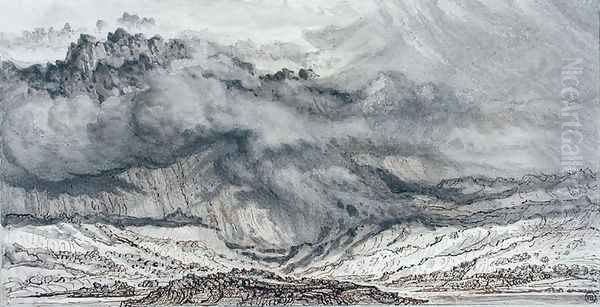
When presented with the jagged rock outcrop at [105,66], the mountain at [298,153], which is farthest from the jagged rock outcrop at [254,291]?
the jagged rock outcrop at [105,66]

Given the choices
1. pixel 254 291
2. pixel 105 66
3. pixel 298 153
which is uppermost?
pixel 105 66

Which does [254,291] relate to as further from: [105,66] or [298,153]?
[105,66]

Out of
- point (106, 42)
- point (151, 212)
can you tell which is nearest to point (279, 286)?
point (151, 212)

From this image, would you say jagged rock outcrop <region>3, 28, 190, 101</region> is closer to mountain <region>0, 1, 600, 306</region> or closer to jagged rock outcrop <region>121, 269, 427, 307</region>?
mountain <region>0, 1, 600, 306</region>

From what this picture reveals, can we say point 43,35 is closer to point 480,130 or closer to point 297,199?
point 297,199

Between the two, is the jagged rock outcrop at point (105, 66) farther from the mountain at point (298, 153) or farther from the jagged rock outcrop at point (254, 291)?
the jagged rock outcrop at point (254, 291)

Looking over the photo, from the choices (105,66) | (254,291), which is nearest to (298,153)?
(254,291)

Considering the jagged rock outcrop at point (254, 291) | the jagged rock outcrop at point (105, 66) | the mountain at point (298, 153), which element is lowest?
the jagged rock outcrop at point (254, 291)

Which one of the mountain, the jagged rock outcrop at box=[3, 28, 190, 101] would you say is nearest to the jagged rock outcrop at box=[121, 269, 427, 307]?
the mountain

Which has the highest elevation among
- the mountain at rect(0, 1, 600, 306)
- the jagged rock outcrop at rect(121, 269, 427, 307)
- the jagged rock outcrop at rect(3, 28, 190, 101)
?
the jagged rock outcrop at rect(3, 28, 190, 101)

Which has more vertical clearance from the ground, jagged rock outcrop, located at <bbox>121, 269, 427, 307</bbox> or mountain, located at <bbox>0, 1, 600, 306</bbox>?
mountain, located at <bbox>0, 1, 600, 306</bbox>

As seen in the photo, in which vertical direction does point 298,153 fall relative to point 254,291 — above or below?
above
